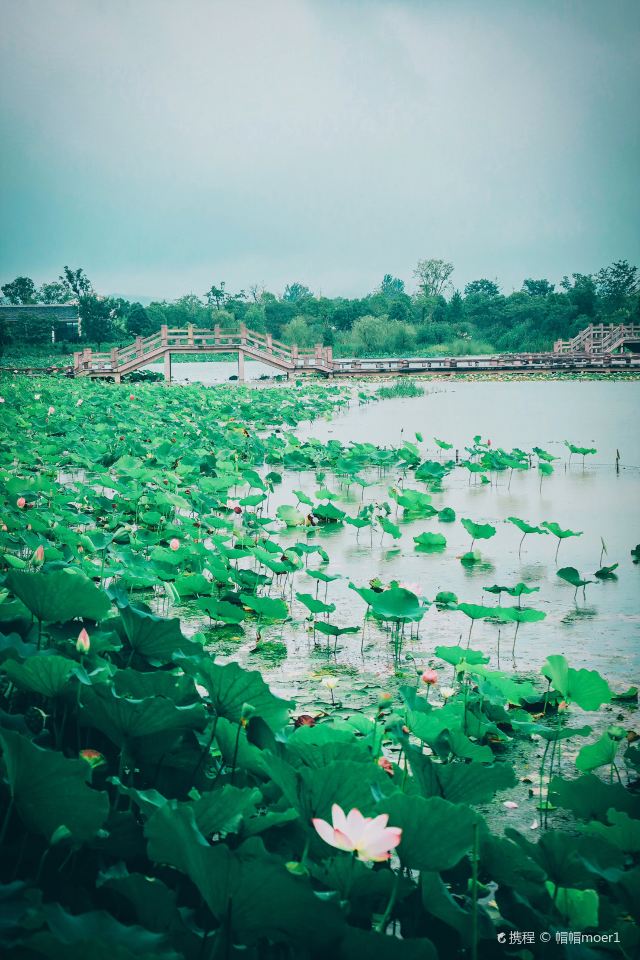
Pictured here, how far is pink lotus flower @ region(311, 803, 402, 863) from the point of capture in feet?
2.33

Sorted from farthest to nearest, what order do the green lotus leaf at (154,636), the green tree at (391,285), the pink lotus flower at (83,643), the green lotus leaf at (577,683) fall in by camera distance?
1. the green tree at (391,285)
2. the green lotus leaf at (577,683)
3. the green lotus leaf at (154,636)
4. the pink lotus flower at (83,643)

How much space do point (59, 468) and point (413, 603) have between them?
424cm

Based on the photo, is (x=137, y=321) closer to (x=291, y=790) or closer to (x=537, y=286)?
(x=537, y=286)

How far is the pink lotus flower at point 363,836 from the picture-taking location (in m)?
0.71

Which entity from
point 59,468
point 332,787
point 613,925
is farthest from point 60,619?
point 59,468

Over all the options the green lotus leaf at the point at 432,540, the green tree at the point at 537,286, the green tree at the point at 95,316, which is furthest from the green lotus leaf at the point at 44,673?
the green tree at the point at 537,286

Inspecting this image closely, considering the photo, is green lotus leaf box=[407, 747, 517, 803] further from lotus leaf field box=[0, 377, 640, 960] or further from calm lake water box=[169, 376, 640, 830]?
calm lake water box=[169, 376, 640, 830]

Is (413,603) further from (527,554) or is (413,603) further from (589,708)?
(527,554)

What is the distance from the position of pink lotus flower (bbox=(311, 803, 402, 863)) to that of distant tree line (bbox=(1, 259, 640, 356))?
27817mm

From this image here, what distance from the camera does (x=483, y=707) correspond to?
1687 mm

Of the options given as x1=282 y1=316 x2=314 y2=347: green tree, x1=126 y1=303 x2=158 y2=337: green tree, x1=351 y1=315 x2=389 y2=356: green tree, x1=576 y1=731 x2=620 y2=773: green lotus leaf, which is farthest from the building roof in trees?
x1=576 y1=731 x2=620 y2=773: green lotus leaf

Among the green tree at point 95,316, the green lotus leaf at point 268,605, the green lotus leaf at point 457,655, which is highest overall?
the green tree at point 95,316

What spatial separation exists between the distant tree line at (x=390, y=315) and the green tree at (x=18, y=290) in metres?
0.05

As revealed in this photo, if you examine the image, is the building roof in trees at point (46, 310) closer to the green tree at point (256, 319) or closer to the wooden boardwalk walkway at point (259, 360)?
the green tree at point (256, 319)
